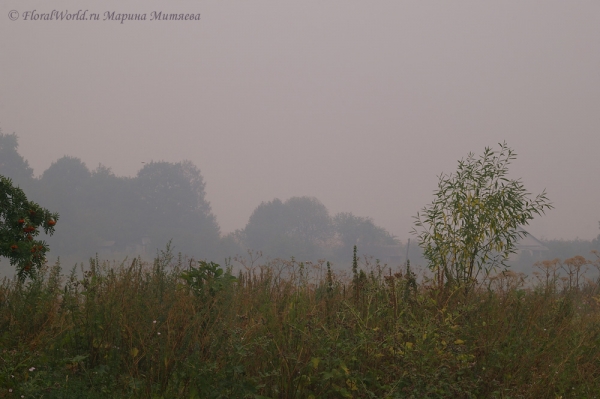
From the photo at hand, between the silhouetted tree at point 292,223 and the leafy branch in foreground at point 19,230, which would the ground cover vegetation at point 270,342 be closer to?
the leafy branch in foreground at point 19,230

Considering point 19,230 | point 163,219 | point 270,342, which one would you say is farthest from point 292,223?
point 270,342

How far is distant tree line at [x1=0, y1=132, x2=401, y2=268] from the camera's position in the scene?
51312 millimetres

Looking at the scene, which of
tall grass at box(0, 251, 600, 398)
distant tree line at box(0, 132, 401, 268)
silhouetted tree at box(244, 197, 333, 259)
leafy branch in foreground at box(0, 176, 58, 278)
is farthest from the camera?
silhouetted tree at box(244, 197, 333, 259)

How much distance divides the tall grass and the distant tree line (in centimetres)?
4542

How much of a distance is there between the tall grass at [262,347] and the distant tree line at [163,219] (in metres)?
45.4

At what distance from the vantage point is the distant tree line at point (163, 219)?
51312 millimetres

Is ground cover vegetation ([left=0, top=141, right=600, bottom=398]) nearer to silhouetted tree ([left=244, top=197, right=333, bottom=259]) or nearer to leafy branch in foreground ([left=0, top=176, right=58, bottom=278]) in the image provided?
leafy branch in foreground ([left=0, top=176, right=58, bottom=278])

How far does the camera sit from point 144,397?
4629 mm

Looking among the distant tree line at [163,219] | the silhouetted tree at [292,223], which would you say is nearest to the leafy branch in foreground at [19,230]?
the distant tree line at [163,219]

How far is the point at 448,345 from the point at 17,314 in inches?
200

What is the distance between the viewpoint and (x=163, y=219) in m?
58.4

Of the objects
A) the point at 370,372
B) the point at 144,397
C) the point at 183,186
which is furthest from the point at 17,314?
the point at 183,186

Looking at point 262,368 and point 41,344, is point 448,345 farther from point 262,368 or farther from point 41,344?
point 41,344

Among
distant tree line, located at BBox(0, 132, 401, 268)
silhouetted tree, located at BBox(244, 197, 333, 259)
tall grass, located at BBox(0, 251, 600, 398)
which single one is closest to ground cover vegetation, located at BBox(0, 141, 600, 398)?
tall grass, located at BBox(0, 251, 600, 398)
